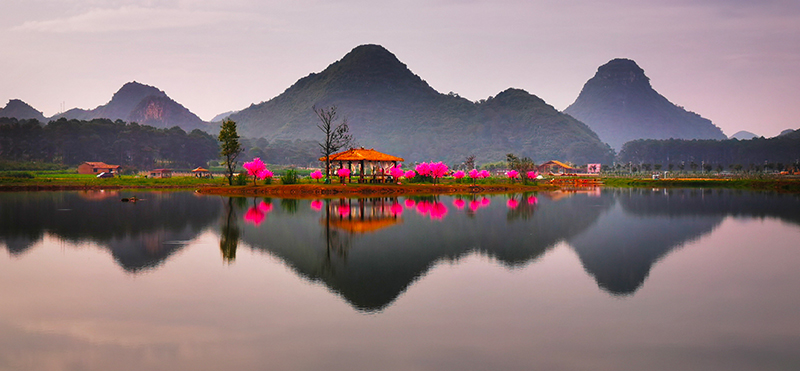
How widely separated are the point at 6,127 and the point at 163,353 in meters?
178

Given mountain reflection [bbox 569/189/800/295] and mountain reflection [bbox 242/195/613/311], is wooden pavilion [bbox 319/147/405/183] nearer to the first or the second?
mountain reflection [bbox 242/195/613/311]

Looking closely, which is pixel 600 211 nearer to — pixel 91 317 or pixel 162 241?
pixel 162 241

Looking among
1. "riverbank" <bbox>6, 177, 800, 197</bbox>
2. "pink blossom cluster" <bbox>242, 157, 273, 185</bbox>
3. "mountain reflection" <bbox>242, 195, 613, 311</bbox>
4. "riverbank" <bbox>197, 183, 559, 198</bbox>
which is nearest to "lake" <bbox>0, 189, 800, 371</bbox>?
"mountain reflection" <bbox>242, 195, 613, 311</bbox>

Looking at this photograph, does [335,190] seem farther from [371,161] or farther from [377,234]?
[377,234]

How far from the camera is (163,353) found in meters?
12.1

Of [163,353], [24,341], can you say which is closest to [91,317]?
[24,341]

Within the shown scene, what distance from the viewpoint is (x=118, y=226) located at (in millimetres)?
33844

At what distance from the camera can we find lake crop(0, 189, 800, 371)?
12.1 m

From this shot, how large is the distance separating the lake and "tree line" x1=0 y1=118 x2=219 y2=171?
439 feet

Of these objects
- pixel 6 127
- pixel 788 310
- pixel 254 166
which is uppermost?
pixel 6 127

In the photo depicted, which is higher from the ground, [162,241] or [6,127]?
[6,127]

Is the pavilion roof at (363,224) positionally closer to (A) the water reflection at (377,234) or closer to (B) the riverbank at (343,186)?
(A) the water reflection at (377,234)

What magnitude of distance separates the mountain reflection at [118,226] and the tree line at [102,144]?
108235mm

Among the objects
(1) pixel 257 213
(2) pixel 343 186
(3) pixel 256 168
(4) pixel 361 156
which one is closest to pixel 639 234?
(1) pixel 257 213
